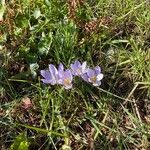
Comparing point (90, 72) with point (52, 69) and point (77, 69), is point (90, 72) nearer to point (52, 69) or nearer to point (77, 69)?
point (77, 69)

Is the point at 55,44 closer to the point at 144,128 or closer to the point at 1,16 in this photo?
the point at 1,16

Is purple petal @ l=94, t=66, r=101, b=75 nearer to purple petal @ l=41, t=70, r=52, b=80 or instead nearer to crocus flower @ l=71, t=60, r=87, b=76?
crocus flower @ l=71, t=60, r=87, b=76

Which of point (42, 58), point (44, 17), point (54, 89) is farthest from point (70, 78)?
point (44, 17)

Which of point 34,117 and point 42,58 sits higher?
point 42,58

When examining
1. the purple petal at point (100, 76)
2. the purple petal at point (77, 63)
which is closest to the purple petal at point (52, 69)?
the purple petal at point (77, 63)

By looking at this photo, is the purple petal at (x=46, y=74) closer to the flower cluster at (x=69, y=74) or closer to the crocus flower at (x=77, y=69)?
the flower cluster at (x=69, y=74)

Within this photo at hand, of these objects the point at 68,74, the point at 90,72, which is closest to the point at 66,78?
the point at 68,74
